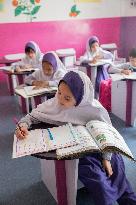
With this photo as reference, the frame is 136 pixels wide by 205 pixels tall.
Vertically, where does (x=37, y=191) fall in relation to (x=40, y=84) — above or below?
below

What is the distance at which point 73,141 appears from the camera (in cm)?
144

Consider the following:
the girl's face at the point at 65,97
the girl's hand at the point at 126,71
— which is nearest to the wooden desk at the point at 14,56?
the girl's hand at the point at 126,71

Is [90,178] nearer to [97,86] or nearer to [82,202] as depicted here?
[82,202]

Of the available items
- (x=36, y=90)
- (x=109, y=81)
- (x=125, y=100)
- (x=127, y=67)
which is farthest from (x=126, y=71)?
(x=36, y=90)

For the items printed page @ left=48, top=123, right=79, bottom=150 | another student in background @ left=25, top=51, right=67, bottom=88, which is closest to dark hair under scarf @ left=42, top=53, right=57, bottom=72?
another student in background @ left=25, top=51, right=67, bottom=88

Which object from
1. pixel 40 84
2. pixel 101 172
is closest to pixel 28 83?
pixel 40 84

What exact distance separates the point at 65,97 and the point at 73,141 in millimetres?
355

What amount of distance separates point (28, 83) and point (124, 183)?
1.81 metres

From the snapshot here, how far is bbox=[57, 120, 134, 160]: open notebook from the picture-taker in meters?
1.35

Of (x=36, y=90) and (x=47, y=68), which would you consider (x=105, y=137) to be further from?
(x=47, y=68)

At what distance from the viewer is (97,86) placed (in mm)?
4176

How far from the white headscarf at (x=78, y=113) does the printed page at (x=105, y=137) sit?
4.9 inches

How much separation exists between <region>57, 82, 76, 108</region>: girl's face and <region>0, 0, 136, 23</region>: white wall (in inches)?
154

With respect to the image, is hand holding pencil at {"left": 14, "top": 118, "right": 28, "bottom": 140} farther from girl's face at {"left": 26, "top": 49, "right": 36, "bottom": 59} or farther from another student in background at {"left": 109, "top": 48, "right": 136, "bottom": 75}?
girl's face at {"left": 26, "top": 49, "right": 36, "bottom": 59}
